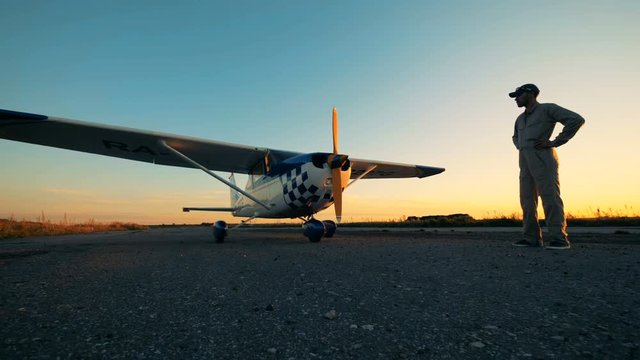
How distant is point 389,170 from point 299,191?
6.34 metres

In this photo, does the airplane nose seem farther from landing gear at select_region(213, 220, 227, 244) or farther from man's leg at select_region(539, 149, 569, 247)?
man's leg at select_region(539, 149, 569, 247)

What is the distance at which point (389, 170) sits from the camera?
12.7 meters

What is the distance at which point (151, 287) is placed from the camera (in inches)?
96.8

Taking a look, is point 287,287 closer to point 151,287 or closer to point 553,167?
point 151,287

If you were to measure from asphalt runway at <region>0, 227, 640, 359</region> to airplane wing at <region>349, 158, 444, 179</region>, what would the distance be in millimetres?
7943

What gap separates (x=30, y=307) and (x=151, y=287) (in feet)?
2.37

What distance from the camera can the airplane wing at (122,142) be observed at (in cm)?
647

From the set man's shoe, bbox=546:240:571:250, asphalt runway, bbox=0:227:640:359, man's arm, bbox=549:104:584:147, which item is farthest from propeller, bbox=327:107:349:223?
man's shoe, bbox=546:240:571:250

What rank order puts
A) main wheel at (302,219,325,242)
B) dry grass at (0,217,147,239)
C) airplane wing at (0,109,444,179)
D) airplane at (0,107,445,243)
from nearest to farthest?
main wheel at (302,219,325,242) < airplane wing at (0,109,444,179) < airplane at (0,107,445,243) < dry grass at (0,217,147,239)

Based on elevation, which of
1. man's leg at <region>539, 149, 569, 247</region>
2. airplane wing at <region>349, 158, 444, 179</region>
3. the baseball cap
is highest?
the baseball cap

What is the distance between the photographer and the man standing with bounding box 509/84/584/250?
181 inches

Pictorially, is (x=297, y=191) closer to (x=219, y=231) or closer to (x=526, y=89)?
(x=219, y=231)

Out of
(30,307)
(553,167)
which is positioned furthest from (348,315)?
(553,167)

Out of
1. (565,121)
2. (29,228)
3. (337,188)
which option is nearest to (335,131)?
(337,188)
